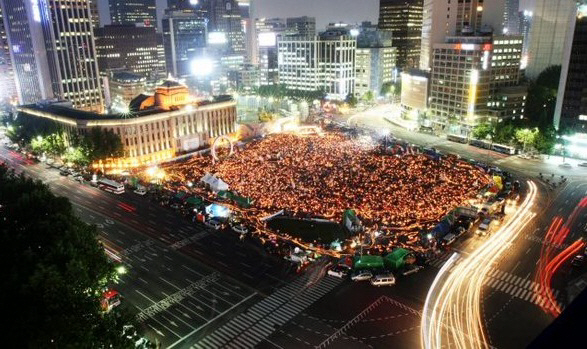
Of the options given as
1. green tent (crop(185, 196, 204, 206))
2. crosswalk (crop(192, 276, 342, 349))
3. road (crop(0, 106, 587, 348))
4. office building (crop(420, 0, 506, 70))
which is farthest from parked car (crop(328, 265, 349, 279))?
office building (crop(420, 0, 506, 70))

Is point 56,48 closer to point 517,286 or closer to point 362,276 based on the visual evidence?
point 362,276

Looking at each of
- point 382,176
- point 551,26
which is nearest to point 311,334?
point 382,176

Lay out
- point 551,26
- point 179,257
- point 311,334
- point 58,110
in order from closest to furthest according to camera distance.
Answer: point 311,334, point 179,257, point 58,110, point 551,26

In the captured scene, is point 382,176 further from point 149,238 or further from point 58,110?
point 58,110

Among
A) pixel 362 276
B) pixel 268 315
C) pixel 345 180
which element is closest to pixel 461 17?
pixel 345 180

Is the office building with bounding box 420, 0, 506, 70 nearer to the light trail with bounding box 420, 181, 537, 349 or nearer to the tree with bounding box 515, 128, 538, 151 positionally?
the tree with bounding box 515, 128, 538, 151

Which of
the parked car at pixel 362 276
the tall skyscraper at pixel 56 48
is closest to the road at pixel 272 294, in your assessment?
the parked car at pixel 362 276
